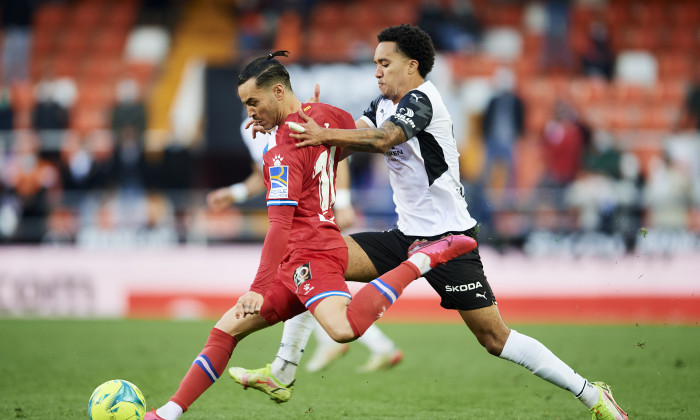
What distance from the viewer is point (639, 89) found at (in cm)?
1858

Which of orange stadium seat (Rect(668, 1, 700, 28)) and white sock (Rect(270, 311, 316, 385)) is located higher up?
orange stadium seat (Rect(668, 1, 700, 28))

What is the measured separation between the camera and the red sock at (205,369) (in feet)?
16.7

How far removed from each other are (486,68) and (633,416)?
1361 centimetres

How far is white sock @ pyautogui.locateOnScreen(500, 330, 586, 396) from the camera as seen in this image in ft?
17.4

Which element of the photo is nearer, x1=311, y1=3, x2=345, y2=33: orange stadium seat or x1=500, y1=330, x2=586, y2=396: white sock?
x1=500, y1=330, x2=586, y2=396: white sock

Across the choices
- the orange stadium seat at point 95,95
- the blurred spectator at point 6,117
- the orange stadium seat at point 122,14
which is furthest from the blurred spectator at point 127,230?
the orange stadium seat at point 122,14

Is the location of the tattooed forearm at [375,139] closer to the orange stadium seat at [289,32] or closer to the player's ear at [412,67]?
the player's ear at [412,67]

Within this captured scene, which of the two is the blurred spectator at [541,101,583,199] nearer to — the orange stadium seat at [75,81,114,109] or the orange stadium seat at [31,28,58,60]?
the orange stadium seat at [75,81,114,109]

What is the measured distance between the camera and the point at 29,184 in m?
14.7

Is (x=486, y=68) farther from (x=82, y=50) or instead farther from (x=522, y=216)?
(x=82, y=50)

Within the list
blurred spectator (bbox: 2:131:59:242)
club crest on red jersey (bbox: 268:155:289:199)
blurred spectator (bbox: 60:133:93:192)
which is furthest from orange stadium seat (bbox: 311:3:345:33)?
club crest on red jersey (bbox: 268:155:289:199)

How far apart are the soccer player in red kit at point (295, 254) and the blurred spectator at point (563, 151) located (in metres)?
9.32

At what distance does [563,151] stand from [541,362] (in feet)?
31.3

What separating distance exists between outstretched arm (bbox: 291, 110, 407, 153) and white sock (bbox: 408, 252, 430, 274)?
671 millimetres
